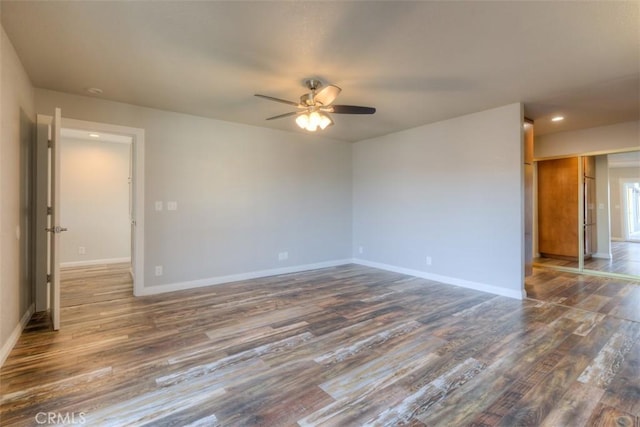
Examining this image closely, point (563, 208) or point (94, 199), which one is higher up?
point (94, 199)

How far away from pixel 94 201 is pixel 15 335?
4.35m

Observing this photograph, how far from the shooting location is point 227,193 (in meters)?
4.71

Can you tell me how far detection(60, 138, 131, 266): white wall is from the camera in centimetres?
589

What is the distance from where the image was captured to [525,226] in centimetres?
412

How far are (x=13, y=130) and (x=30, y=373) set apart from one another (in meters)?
→ 2.07

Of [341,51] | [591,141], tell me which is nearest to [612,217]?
[591,141]

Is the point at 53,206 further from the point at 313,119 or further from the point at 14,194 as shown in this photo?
the point at 313,119

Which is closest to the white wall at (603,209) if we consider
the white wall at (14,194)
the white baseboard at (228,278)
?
the white baseboard at (228,278)

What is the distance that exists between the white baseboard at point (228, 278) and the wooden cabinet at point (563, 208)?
4.84 m

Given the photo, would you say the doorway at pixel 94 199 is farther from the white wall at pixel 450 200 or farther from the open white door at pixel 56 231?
the white wall at pixel 450 200

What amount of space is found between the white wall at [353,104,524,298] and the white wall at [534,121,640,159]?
8.37 feet

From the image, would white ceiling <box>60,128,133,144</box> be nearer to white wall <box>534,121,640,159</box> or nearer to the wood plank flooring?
white wall <box>534,121,640,159</box>

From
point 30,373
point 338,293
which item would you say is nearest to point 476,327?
point 338,293

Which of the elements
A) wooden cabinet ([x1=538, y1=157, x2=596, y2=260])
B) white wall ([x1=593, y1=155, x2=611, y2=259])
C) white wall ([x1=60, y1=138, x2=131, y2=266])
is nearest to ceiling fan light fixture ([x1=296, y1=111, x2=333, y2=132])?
white wall ([x1=60, y1=138, x2=131, y2=266])
